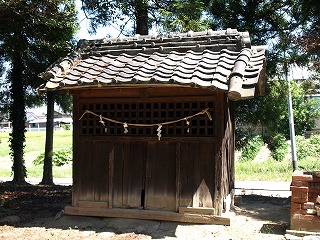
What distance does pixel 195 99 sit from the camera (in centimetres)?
641

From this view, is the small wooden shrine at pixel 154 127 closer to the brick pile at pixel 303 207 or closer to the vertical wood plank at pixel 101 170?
the vertical wood plank at pixel 101 170

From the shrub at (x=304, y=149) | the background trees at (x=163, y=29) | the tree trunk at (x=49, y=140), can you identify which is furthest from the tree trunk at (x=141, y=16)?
the shrub at (x=304, y=149)

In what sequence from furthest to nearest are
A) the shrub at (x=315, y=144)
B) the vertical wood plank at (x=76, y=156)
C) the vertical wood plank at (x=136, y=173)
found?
the shrub at (x=315, y=144) → the vertical wood plank at (x=76, y=156) → the vertical wood plank at (x=136, y=173)

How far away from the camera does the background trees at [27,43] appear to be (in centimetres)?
840

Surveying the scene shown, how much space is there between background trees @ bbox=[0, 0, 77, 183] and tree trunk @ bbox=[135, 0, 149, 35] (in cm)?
164

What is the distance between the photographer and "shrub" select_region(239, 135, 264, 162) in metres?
24.1

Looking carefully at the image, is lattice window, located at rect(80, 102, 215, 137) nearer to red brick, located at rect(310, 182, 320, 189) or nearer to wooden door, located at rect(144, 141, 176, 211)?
wooden door, located at rect(144, 141, 176, 211)

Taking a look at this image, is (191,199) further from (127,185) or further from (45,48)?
(45,48)

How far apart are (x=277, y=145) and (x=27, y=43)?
1938 cm

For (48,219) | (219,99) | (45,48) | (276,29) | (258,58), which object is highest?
(276,29)

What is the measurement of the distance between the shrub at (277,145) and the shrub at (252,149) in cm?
71

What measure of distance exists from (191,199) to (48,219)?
9.58 feet

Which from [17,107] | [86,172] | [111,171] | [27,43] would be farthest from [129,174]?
[17,107]

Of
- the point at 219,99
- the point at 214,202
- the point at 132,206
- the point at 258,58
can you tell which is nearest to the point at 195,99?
the point at 219,99
